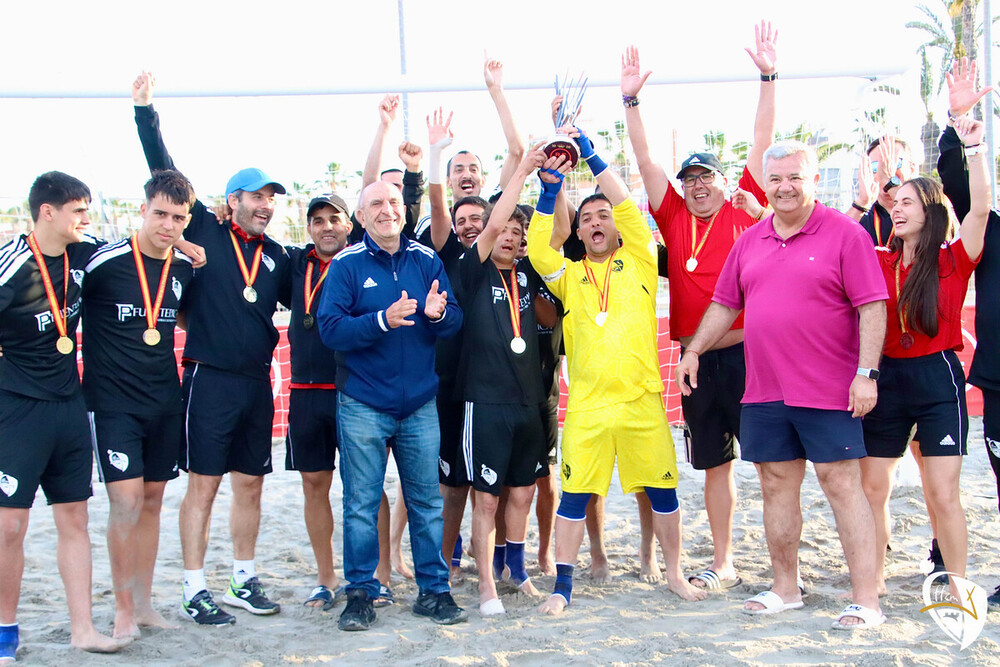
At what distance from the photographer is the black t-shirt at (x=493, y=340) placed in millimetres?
4816

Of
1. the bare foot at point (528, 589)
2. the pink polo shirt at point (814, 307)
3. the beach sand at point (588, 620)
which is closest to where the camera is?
the beach sand at point (588, 620)

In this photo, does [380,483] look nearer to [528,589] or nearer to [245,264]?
[528,589]

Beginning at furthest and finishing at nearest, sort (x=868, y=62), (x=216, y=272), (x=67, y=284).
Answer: (x=868, y=62)
(x=216, y=272)
(x=67, y=284)

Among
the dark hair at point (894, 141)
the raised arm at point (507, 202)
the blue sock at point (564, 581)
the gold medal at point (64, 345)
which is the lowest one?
the blue sock at point (564, 581)

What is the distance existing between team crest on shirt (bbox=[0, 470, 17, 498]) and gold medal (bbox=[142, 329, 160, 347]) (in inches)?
35.1

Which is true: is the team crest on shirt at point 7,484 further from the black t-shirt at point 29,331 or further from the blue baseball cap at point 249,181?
the blue baseball cap at point 249,181

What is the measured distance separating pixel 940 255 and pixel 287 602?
13.6 ft

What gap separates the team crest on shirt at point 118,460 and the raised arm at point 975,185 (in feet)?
14.7

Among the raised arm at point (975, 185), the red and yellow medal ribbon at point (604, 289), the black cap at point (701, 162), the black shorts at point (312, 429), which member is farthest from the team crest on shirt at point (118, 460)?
the raised arm at point (975, 185)

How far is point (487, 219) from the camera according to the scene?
5125 mm

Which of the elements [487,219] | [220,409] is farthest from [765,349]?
[220,409]

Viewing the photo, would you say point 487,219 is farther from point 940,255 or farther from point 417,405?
point 940,255

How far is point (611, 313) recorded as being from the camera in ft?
15.9

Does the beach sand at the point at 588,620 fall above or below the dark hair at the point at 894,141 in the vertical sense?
below
